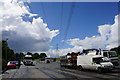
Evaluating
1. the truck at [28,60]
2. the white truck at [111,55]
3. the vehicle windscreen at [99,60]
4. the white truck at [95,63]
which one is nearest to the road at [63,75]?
the white truck at [95,63]

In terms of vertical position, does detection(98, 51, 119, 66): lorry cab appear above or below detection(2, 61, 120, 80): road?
above

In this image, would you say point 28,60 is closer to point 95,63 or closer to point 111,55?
point 111,55

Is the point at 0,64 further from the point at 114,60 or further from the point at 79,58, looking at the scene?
the point at 114,60

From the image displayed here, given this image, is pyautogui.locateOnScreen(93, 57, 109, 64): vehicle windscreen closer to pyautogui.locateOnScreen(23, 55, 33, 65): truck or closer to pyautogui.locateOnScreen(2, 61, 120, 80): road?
pyautogui.locateOnScreen(2, 61, 120, 80): road

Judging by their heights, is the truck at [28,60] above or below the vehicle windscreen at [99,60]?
below

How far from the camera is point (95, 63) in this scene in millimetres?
24094

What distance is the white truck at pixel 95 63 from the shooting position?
2267 cm

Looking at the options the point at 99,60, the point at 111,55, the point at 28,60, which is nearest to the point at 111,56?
the point at 111,55

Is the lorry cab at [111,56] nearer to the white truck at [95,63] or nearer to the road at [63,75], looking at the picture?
the road at [63,75]

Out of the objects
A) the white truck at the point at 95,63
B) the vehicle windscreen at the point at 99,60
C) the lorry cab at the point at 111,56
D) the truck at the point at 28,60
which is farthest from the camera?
the truck at the point at 28,60

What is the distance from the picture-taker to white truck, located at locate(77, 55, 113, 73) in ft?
74.4

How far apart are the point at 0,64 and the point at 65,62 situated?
11.9 metres

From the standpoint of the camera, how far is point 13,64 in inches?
1548

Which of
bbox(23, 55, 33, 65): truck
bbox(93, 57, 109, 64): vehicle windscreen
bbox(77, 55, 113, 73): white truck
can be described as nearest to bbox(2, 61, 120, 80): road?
bbox(77, 55, 113, 73): white truck
